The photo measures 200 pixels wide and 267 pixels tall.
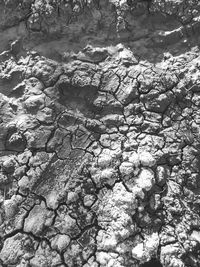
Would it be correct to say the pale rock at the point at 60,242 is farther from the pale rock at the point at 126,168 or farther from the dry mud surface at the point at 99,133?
the pale rock at the point at 126,168

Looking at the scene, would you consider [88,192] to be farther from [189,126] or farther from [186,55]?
[186,55]

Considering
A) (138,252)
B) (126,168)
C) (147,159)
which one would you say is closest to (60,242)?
(138,252)

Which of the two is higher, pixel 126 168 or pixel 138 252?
pixel 126 168

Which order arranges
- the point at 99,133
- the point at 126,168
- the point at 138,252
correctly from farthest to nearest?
the point at 99,133 → the point at 126,168 → the point at 138,252

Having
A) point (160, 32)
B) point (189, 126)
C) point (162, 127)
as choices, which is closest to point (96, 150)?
point (162, 127)

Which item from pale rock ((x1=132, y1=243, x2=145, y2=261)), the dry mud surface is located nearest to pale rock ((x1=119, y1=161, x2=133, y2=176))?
the dry mud surface

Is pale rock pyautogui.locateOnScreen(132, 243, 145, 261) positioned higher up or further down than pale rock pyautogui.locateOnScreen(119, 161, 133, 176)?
further down

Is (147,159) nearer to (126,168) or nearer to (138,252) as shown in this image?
(126,168)

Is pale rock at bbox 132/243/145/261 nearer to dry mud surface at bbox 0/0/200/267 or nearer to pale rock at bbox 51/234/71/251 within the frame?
dry mud surface at bbox 0/0/200/267

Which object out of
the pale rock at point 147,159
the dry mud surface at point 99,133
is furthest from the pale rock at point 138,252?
the pale rock at point 147,159
